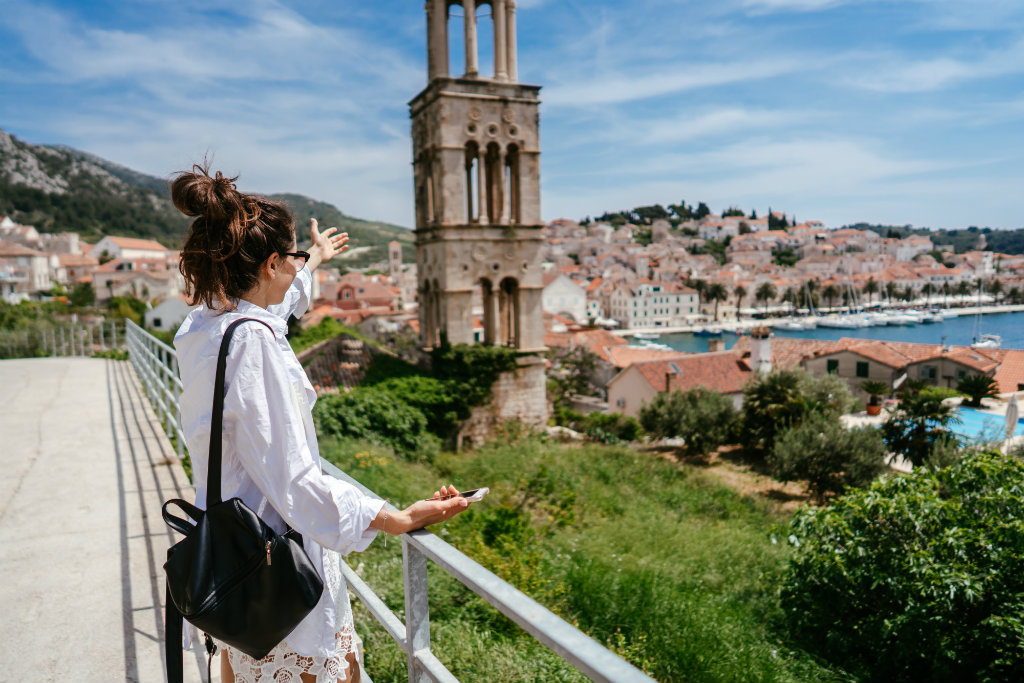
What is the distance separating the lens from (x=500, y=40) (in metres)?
16.8

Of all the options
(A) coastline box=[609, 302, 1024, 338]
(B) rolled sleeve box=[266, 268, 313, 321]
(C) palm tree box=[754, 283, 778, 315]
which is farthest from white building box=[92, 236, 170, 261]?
(B) rolled sleeve box=[266, 268, 313, 321]

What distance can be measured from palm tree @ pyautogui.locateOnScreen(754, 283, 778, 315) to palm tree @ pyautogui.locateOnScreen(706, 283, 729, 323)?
6.35 metres

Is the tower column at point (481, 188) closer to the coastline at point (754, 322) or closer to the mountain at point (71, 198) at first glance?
the coastline at point (754, 322)

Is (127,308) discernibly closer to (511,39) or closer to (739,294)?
(511,39)

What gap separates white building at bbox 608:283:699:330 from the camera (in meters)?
94.5

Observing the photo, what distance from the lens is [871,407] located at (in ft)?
88.2

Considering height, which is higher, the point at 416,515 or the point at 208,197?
the point at 208,197

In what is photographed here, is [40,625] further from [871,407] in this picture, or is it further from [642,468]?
[871,407]

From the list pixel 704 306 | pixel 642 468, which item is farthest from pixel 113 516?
pixel 704 306

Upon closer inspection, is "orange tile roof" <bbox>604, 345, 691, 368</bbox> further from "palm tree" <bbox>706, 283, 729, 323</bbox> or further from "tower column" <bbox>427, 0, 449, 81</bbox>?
"palm tree" <bbox>706, 283, 729, 323</bbox>

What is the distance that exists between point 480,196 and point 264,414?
55.4ft

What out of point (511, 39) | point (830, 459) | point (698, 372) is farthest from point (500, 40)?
point (698, 372)

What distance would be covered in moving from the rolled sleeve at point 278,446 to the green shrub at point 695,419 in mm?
19330

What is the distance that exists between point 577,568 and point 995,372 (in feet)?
117
